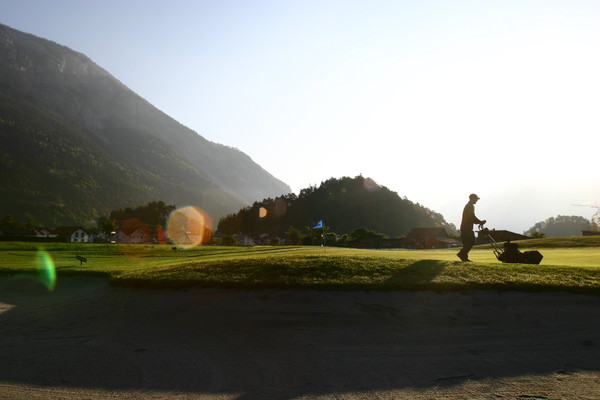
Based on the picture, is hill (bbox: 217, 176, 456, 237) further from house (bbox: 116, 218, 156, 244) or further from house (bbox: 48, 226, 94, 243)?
house (bbox: 48, 226, 94, 243)

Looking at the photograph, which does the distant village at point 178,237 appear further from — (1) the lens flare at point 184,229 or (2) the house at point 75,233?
(1) the lens flare at point 184,229

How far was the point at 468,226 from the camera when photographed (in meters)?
14.9

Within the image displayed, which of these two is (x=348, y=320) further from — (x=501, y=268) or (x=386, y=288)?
(x=501, y=268)

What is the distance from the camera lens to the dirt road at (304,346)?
5586 mm

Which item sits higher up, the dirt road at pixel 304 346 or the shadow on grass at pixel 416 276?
the shadow on grass at pixel 416 276

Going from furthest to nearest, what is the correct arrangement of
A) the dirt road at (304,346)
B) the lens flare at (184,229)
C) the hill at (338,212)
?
1. the hill at (338,212)
2. the lens flare at (184,229)
3. the dirt road at (304,346)

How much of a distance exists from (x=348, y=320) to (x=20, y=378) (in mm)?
5628

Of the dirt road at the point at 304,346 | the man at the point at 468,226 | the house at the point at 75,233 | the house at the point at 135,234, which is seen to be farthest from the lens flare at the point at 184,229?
the dirt road at the point at 304,346

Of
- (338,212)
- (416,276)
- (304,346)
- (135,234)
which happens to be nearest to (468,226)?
(416,276)

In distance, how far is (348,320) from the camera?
315 inches

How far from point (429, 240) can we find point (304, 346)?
4140 inches

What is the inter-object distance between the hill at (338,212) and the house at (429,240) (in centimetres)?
3283

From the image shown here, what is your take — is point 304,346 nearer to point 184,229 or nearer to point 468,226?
point 468,226

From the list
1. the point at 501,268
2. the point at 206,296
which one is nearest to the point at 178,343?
the point at 206,296
